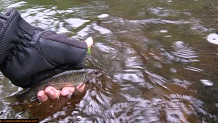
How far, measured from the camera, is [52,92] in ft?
9.14

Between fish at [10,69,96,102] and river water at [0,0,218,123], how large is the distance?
10 cm

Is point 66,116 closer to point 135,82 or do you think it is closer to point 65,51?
point 65,51

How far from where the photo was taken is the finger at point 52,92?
2.77 m

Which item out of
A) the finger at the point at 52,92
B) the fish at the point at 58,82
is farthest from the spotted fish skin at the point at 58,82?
the finger at the point at 52,92

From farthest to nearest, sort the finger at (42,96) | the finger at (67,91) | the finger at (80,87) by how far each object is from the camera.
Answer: the finger at (80,87)
the finger at (67,91)
the finger at (42,96)

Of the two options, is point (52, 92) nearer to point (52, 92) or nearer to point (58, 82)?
point (52, 92)

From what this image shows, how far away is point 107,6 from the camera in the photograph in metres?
6.11

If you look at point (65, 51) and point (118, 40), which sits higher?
point (65, 51)

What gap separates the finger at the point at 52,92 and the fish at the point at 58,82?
0.34ft

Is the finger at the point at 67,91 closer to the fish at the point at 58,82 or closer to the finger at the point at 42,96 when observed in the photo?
the fish at the point at 58,82

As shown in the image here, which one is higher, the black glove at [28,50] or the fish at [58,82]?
the black glove at [28,50]

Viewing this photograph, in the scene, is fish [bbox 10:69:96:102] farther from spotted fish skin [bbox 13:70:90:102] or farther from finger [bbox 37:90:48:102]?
finger [bbox 37:90:48:102]

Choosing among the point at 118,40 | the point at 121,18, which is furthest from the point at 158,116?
the point at 121,18

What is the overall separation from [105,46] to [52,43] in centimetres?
161
